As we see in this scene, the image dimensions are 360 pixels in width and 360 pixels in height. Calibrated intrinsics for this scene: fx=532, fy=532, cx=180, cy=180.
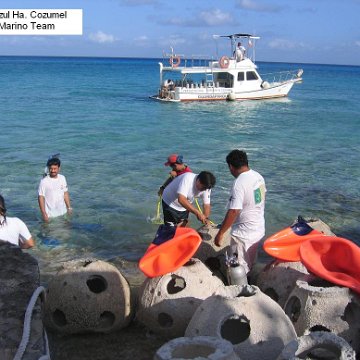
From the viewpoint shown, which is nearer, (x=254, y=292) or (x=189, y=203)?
(x=254, y=292)

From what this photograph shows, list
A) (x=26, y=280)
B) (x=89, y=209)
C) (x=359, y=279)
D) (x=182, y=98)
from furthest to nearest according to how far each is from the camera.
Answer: (x=182, y=98) → (x=89, y=209) → (x=359, y=279) → (x=26, y=280)

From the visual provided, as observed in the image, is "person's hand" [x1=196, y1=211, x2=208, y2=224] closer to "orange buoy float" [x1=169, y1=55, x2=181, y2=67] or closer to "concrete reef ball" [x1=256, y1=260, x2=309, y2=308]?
"concrete reef ball" [x1=256, y1=260, x2=309, y2=308]

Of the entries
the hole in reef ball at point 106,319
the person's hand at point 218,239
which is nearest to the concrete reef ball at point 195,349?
the hole in reef ball at point 106,319

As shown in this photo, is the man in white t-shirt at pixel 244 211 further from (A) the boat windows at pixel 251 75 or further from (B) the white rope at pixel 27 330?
(A) the boat windows at pixel 251 75

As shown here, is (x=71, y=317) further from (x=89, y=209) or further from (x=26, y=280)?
(x=89, y=209)

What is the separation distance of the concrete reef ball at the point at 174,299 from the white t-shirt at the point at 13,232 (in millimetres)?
1356

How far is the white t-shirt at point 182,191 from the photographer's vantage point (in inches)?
257

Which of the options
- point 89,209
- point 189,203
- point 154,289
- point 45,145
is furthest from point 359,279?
point 45,145

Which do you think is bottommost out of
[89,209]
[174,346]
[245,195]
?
[89,209]

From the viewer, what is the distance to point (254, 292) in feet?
14.3

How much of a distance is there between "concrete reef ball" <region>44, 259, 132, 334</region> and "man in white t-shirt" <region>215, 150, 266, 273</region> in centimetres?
127

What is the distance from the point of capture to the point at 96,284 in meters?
5.55

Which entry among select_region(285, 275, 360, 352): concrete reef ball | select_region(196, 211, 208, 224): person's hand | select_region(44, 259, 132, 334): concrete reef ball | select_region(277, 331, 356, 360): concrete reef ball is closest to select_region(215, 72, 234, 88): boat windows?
select_region(196, 211, 208, 224): person's hand

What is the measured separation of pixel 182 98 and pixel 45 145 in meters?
16.1
